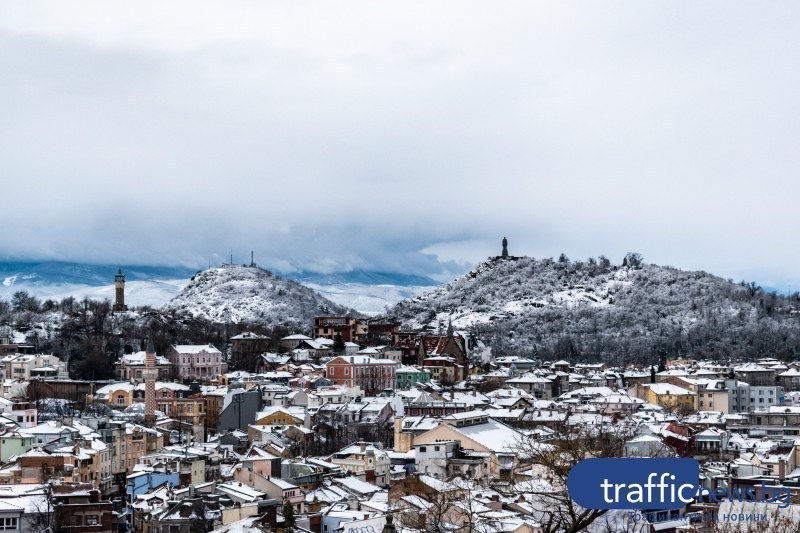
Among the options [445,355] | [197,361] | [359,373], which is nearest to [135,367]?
[197,361]

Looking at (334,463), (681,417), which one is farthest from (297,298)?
(334,463)

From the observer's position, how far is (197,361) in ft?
184

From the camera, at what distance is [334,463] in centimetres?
3306

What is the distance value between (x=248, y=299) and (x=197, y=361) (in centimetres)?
4356

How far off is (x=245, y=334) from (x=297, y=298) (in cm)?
3798

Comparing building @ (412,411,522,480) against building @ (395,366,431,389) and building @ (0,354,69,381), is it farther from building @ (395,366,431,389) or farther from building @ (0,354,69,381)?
building @ (0,354,69,381)

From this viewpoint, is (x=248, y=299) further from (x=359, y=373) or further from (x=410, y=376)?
(x=359, y=373)

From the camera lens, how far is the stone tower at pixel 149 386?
136 ft

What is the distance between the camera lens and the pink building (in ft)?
181

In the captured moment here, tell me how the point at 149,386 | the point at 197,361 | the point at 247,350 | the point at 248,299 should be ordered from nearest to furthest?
the point at 149,386 < the point at 197,361 < the point at 247,350 < the point at 248,299

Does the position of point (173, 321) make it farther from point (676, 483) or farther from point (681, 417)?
point (676, 483)

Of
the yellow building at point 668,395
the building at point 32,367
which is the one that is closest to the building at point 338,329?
the building at point 32,367

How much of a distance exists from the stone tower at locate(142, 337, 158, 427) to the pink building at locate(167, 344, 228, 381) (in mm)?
2454

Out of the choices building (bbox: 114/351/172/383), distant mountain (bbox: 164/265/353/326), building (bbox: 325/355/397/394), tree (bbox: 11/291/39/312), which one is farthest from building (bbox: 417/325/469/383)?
tree (bbox: 11/291/39/312)
